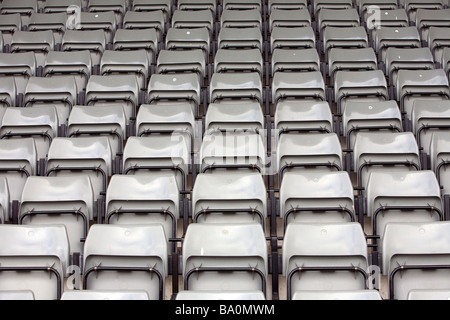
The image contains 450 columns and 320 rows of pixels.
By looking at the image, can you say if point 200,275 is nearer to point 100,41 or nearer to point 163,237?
point 163,237

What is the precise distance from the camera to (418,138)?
352 cm

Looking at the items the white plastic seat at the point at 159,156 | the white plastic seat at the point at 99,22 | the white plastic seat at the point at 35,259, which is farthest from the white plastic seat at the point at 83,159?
the white plastic seat at the point at 99,22

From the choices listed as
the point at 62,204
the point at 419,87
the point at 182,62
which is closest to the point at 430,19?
the point at 419,87

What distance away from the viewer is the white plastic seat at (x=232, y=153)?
3223 millimetres

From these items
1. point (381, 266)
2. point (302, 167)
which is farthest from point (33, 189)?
point (381, 266)

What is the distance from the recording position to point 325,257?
97.9 inches

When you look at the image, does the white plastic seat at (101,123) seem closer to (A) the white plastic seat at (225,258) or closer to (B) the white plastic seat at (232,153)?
(B) the white plastic seat at (232,153)

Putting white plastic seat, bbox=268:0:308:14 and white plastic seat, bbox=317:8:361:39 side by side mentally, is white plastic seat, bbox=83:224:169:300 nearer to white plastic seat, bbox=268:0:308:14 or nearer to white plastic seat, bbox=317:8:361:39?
white plastic seat, bbox=317:8:361:39

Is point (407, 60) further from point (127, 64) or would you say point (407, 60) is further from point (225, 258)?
point (225, 258)

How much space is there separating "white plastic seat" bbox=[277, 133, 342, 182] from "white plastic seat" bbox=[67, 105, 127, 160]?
873mm

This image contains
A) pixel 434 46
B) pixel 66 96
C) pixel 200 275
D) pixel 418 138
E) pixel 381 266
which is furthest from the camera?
pixel 434 46

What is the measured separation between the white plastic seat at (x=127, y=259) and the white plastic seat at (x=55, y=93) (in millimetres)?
1447

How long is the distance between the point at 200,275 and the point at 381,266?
73cm

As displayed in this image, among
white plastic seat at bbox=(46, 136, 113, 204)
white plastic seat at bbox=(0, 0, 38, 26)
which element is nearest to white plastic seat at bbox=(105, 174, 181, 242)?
white plastic seat at bbox=(46, 136, 113, 204)
